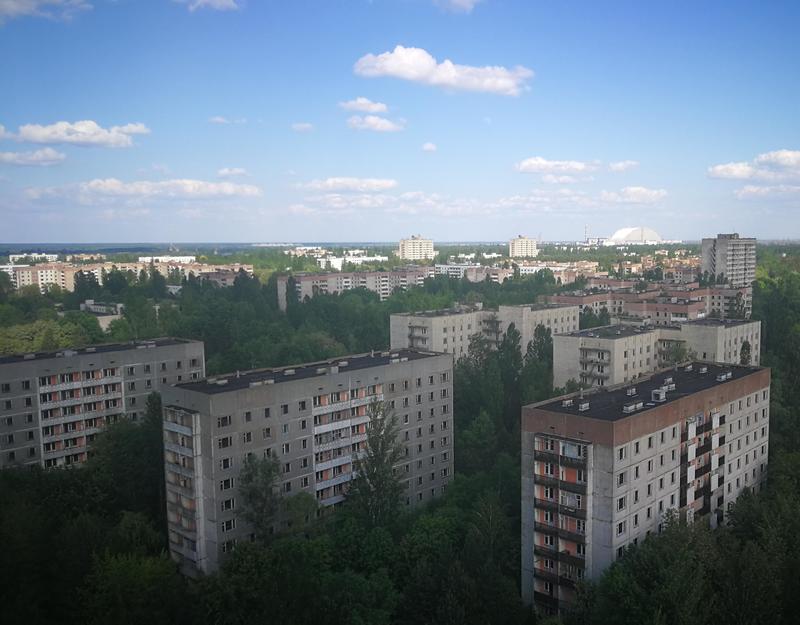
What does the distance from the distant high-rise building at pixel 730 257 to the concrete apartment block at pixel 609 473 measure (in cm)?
7036

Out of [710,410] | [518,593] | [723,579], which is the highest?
[710,410]

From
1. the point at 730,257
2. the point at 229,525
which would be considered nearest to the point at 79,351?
the point at 229,525

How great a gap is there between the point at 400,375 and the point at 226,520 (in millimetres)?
9199

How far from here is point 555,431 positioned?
20.6 metres

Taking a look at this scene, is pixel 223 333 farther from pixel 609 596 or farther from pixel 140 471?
pixel 609 596

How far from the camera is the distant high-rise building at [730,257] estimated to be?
9062 centimetres

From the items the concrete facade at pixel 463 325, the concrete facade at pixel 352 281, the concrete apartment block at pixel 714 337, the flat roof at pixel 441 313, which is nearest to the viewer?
the concrete apartment block at pixel 714 337

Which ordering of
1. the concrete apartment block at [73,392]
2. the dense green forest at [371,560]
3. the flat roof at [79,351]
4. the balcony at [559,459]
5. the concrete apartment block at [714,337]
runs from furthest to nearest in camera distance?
the concrete apartment block at [714,337]
the flat roof at [79,351]
the concrete apartment block at [73,392]
the balcony at [559,459]
the dense green forest at [371,560]

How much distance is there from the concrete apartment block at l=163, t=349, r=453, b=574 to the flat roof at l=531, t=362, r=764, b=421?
818cm

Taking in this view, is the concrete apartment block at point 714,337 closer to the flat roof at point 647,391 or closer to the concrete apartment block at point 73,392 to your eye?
the flat roof at point 647,391

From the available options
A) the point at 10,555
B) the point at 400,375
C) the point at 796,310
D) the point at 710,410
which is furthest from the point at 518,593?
the point at 796,310

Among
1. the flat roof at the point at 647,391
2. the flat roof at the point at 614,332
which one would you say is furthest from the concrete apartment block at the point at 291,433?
the flat roof at the point at 614,332

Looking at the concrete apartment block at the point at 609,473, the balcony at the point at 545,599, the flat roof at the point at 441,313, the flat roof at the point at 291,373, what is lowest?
the balcony at the point at 545,599

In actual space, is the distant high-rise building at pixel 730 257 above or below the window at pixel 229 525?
above
